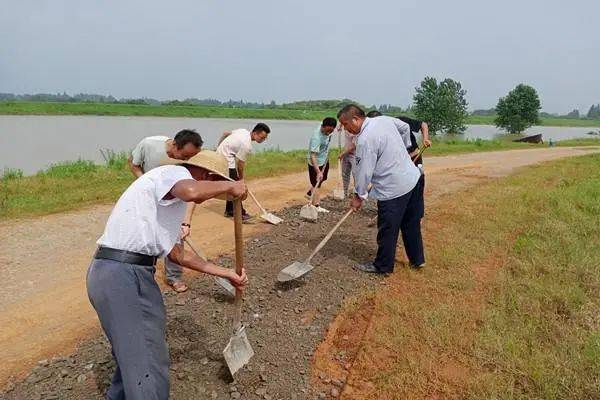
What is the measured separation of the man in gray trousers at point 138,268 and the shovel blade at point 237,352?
82 cm

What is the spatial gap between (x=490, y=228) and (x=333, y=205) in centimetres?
273

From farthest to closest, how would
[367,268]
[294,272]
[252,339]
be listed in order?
[367,268] → [294,272] → [252,339]

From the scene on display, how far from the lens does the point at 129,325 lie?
6.89 feet

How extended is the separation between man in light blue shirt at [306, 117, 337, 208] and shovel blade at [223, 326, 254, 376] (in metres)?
4.29

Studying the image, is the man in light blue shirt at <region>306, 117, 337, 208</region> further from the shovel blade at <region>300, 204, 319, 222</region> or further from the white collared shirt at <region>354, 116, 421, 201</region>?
the white collared shirt at <region>354, 116, 421, 201</region>

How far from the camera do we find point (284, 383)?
3031mm

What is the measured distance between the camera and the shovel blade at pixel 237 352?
9.76 ft

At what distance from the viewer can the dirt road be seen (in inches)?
136

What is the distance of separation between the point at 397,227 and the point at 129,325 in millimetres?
3197

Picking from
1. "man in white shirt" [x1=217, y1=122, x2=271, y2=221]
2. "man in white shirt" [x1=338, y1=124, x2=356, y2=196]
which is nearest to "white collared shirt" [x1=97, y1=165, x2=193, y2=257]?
"man in white shirt" [x1=217, y1=122, x2=271, y2=221]

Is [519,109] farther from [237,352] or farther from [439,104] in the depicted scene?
[237,352]

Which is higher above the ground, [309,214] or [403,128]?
[403,128]

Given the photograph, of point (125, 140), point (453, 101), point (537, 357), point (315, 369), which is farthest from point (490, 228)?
point (453, 101)

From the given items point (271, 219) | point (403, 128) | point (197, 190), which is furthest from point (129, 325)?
point (271, 219)
